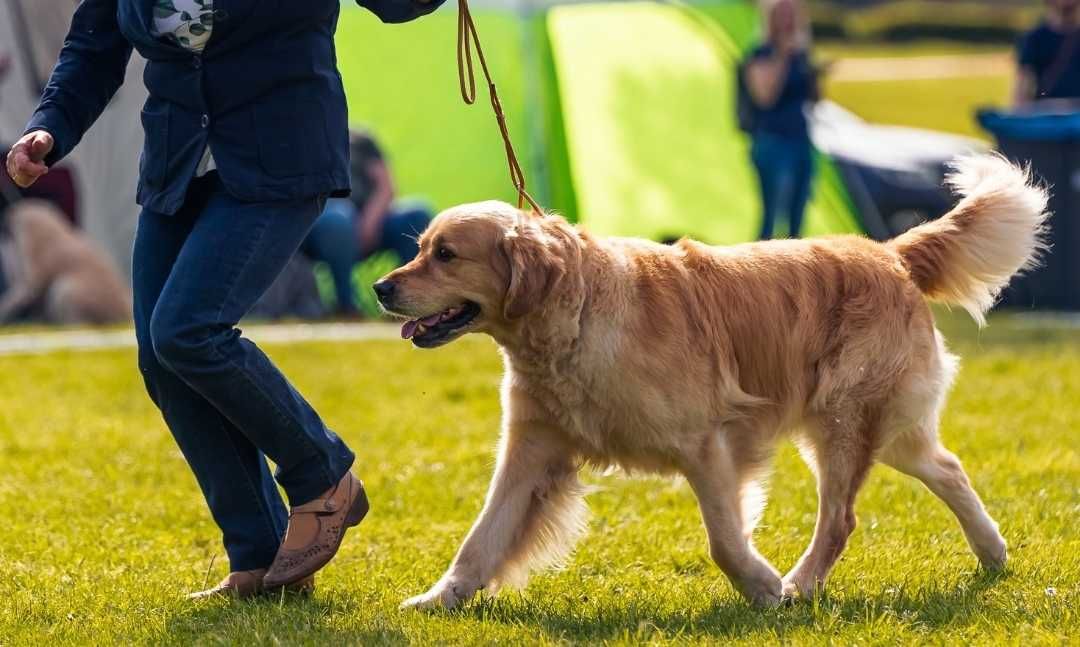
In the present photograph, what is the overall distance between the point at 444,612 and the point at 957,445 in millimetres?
3382

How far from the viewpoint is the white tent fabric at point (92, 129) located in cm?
1314

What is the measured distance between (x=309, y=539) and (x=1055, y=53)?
960 centimetres

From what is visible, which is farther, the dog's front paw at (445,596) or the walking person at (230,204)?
the dog's front paw at (445,596)

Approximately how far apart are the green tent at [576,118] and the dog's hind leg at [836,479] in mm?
8345

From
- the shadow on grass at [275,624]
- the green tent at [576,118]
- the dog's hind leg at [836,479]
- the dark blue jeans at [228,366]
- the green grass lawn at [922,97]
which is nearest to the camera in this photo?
the shadow on grass at [275,624]

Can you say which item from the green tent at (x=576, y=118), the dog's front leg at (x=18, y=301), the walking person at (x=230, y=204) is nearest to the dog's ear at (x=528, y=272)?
the walking person at (x=230, y=204)

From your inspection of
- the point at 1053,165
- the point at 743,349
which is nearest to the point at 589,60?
the point at 1053,165

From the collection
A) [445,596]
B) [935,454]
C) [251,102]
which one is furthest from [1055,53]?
[251,102]

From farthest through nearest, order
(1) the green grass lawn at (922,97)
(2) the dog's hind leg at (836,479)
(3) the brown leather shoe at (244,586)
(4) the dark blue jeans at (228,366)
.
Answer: (1) the green grass lawn at (922,97), (2) the dog's hind leg at (836,479), (3) the brown leather shoe at (244,586), (4) the dark blue jeans at (228,366)

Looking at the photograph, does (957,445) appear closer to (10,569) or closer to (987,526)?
(987,526)

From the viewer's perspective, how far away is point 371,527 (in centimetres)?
580

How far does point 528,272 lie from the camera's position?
4.46m

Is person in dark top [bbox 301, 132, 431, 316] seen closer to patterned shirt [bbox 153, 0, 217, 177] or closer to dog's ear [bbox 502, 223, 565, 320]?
dog's ear [bbox 502, 223, 565, 320]

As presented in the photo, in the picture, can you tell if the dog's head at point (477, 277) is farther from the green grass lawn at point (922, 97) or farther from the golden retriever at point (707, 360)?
the green grass lawn at point (922, 97)
